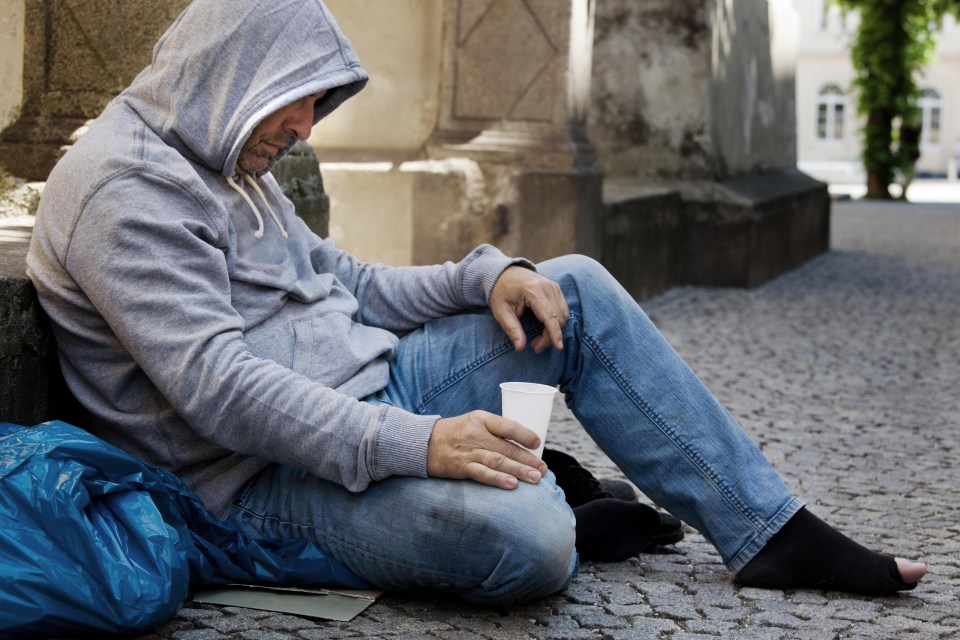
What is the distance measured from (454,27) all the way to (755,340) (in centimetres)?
213

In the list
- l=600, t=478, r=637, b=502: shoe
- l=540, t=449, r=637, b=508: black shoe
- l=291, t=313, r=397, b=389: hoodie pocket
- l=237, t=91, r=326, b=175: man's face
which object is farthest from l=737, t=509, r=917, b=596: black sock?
l=237, t=91, r=326, b=175: man's face

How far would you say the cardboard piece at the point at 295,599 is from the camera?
8.32 ft

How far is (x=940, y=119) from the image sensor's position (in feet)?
146

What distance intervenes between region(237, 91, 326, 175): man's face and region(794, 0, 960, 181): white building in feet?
141

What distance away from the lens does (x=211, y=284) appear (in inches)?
93.9

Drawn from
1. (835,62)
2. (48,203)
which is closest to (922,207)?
(48,203)

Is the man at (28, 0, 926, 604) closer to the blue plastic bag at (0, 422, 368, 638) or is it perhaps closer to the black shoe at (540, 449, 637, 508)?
the blue plastic bag at (0, 422, 368, 638)

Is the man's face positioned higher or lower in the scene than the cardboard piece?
higher

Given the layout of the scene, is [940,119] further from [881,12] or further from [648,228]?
[648,228]

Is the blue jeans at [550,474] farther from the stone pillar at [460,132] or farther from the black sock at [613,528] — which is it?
the stone pillar at [460,132]

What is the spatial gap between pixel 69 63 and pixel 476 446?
2264 millimetres

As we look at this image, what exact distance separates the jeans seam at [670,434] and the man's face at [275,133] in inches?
28.5

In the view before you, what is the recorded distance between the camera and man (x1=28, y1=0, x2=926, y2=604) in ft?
7.66

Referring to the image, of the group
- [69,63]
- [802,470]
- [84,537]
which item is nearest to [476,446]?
[84,537]
